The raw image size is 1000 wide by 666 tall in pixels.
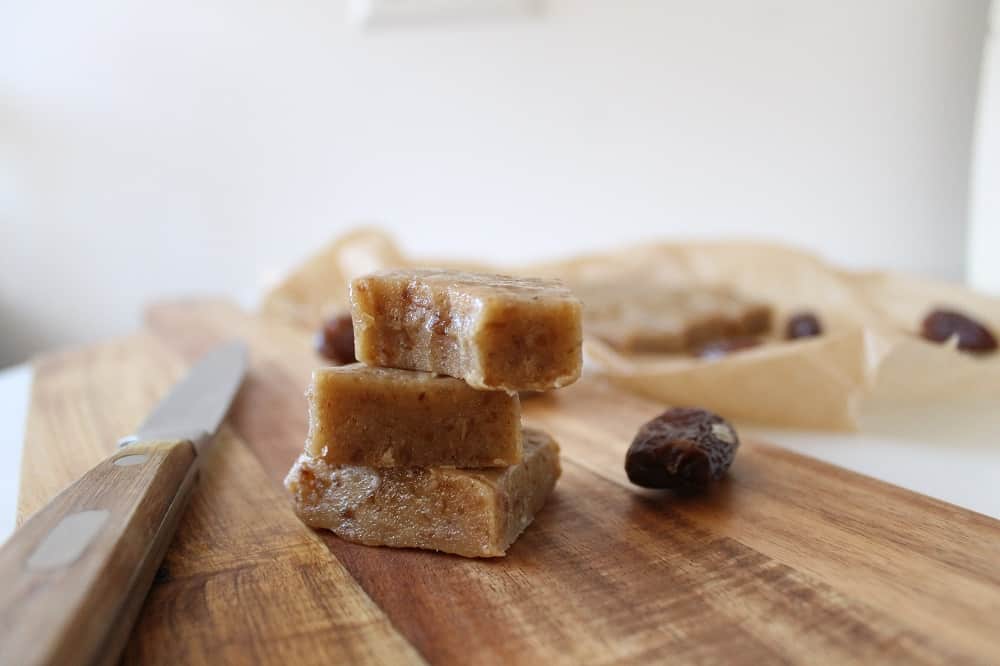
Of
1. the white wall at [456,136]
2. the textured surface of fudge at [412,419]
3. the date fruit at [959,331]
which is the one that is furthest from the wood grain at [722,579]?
the white wall at [456,136]

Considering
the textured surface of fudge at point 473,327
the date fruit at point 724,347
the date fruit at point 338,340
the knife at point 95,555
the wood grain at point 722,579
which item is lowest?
the date fruit at point 724,347

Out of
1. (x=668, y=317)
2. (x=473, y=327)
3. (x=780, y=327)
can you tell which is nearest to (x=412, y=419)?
(x=473, y=327)

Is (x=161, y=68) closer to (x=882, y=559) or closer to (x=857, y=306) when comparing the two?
(x=857, y=306)

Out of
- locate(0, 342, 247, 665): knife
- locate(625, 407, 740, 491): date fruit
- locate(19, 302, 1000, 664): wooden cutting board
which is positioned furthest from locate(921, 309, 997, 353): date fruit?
locate(0, 342, 247, 665): knife

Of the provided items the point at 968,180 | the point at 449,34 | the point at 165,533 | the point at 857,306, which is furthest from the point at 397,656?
the point at 449,34

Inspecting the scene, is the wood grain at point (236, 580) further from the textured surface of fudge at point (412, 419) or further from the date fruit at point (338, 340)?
the date fruit at point (338, 340)

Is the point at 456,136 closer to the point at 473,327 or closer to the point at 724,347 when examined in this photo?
the point at 724,347
